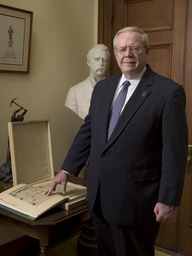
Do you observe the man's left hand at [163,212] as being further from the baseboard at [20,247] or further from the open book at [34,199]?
the baseboard at [20,247]

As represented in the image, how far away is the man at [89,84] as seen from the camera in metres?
2.58

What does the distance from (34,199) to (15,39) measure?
122 centimetres

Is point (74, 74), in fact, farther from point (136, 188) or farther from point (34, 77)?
point (136, 188)

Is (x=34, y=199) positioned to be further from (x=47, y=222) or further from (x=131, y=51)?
(x=131, y=51)

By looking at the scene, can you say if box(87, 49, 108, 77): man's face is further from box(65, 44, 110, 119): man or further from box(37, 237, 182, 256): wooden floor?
box(37, 237, 182, 256): wooden floor

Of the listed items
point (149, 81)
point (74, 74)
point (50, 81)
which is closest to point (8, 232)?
point (50, 81)

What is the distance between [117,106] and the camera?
162cm

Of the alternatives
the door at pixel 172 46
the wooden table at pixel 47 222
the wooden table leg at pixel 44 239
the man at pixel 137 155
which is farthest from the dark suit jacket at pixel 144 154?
the door at pixel 172 46

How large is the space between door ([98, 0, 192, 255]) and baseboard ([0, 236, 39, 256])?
1.05 m

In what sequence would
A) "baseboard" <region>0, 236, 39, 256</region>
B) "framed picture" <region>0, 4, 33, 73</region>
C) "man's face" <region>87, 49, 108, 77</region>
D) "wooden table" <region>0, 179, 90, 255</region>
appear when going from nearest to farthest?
1. "wooden table" <region>0, 179, 90, 255</region>
2. "framed picture" <region>0, 4, 33, 73</region>
3. "baseboard" <region>0, 236, 39, 256</region>
4. "man's face" <region>87, 49, 108, 77</region>

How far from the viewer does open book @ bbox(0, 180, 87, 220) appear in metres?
1.62

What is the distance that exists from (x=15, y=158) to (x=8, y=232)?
851 mm

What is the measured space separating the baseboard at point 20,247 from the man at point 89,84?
106 cm

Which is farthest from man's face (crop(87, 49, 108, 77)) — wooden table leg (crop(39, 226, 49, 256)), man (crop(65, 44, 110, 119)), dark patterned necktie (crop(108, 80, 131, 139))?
wooden table leg (crop(39, 226, 49, 256))
